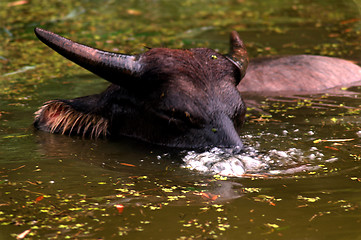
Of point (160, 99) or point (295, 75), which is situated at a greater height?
point (160, 99)

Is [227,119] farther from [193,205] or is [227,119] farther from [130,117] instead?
[193,205]

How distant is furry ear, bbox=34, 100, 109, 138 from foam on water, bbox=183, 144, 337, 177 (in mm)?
1300

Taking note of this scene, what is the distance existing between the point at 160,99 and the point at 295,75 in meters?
3.11

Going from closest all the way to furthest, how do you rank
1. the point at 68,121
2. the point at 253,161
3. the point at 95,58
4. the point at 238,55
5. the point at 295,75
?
the point at 253,161 → the point at 95,58 → the point at 68,121 → the point at 238,55 → the point at 295,75

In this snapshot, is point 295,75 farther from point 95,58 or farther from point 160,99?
point 95,58

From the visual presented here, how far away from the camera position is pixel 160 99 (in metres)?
5.99

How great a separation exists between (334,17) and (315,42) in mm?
2387

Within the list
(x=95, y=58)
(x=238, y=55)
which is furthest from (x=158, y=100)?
(x=238, y=55)

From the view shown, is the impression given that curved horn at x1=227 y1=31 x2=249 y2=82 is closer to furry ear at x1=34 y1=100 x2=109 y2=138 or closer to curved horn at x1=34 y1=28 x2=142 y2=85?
curved horn at x1=34 y1=28 x2=142 y2=85

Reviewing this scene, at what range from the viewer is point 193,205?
4.32 m

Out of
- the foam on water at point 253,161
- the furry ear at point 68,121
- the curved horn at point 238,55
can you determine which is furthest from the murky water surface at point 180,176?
the curved horn at point 238,55

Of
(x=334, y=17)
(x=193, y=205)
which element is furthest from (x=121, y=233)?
(x=334, y=17)

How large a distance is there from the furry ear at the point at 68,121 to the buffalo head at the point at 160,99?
0.03 feet

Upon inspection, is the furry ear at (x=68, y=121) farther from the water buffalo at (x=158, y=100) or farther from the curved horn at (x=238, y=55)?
the curved horn at (x=238, y=55)
